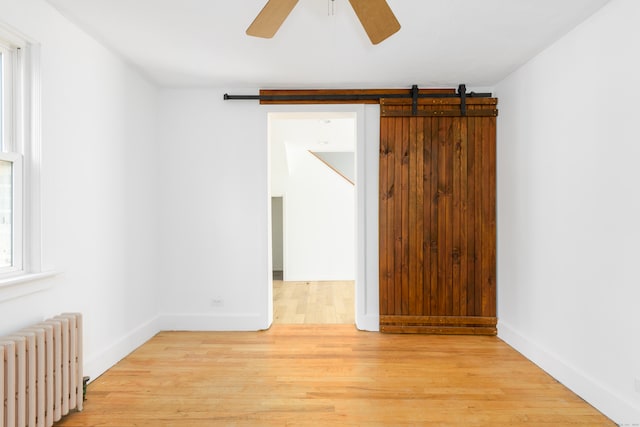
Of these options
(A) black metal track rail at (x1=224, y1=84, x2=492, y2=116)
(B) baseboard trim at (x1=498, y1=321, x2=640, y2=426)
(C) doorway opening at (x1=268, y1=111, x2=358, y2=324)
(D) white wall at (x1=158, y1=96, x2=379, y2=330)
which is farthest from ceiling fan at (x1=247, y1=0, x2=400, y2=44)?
(C) doorway opening at (x1=268, y1=111, x2=358, y2=324)

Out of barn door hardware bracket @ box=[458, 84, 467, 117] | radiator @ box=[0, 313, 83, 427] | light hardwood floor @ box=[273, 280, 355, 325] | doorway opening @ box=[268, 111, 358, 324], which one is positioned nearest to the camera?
radiator @ box=[0, 313, 83, 427]

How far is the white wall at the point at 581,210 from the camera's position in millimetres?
2152

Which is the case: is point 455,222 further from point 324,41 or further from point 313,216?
point 313,216

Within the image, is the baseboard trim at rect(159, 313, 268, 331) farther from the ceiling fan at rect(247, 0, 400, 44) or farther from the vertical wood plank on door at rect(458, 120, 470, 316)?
the ceiling fan at rect(247, 0, 400, 44)

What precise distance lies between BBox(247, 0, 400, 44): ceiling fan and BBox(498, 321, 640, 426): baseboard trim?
8.24 ft

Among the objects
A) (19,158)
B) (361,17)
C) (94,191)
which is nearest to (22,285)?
(19,158)

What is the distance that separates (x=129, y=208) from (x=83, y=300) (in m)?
0.92

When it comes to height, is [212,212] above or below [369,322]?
above

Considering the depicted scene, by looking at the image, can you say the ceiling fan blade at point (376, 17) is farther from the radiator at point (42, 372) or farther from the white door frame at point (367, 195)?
the radiator at point (42, 372)

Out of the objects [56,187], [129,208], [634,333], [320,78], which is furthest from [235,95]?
[634,333]

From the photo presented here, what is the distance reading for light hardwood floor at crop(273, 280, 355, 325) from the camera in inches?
165

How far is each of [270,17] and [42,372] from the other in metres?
2.17

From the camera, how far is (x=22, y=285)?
207 centimetres

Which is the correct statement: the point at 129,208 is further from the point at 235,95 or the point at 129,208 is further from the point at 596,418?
the point at 596,418
